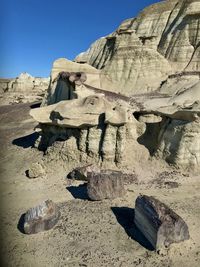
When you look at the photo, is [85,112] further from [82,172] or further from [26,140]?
[26,140]

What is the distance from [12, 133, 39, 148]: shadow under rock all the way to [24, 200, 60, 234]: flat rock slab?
784 centimetres

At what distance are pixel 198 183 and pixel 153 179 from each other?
137 centimetres

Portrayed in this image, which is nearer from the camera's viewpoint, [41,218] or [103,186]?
[41,218]

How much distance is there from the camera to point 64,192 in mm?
10078

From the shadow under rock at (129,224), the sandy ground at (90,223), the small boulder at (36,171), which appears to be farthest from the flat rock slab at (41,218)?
the small boulder at (36,171)

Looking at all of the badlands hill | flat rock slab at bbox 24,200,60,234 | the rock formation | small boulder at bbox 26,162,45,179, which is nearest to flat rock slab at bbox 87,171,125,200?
the badlands hill

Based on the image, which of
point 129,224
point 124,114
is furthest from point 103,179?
point 124,114

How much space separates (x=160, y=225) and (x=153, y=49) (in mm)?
18396

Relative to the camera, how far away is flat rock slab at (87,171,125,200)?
29.4 ft

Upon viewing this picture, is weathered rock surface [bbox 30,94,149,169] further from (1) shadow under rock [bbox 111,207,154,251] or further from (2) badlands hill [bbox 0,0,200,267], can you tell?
(1) shadow under rock [bbox 111,207,154,251]

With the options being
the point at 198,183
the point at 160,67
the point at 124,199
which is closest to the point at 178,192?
the point at 198,183

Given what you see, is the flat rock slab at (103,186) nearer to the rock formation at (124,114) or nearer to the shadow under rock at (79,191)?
the shadow under rock at (79,191)

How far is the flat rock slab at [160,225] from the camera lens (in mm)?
6465

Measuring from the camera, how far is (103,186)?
900 centimetres
